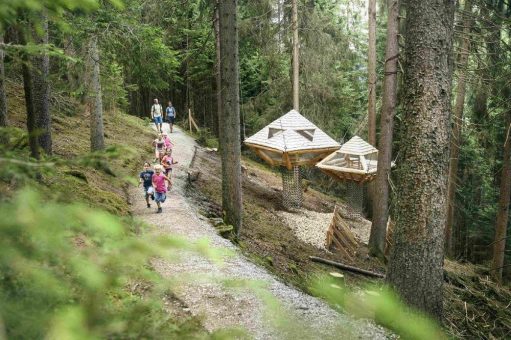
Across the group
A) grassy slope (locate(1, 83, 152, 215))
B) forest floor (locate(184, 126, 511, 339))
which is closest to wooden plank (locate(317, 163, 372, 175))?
forest floor (locate(184, 126, 511, 339))

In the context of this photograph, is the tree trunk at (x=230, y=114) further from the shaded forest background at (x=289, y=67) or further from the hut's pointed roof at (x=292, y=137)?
the hut's pointed roof at (x=292, y=137)

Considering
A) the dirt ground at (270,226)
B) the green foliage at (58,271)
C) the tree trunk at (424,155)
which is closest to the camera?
the green foliage at (58,271)

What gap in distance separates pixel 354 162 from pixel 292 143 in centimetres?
252

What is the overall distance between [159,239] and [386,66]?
11475 mm

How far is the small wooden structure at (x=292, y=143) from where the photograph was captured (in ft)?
→ 49.8

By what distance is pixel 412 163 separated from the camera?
545cm

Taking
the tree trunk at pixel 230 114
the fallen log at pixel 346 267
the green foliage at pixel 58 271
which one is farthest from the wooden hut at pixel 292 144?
the green foliage at pixel 58 271

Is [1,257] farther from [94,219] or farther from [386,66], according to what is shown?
[386,66]

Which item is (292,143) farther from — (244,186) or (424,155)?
(424,155)

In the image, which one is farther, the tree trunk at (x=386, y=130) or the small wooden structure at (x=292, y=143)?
the small wooden structure at (x=292, y=143)

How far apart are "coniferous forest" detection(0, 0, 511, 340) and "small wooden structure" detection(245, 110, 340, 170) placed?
80mm

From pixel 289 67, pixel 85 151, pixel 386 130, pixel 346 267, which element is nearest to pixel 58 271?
pixel 346 267

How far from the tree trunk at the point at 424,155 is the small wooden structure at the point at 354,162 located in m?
9.85

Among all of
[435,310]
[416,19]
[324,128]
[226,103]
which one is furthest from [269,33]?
[435,310]
